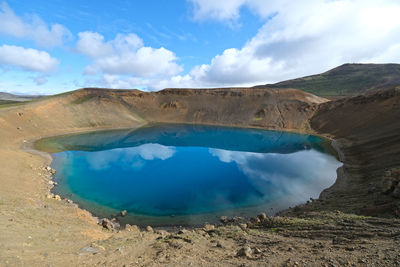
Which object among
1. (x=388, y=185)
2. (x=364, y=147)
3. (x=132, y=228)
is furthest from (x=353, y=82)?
(x=132, y=228)

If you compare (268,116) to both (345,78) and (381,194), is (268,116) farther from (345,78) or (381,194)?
(345,78)

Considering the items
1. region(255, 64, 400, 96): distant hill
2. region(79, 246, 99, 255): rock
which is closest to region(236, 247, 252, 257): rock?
region(79, 246, 99, 255): rock

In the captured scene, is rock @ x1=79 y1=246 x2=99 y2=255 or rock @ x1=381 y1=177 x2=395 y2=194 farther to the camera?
rock @ x1=381 y1=177 x2=395 y2=194

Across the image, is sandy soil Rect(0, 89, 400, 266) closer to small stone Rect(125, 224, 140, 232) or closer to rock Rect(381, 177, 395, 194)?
small stone Rect(125, 224, 140, 232)

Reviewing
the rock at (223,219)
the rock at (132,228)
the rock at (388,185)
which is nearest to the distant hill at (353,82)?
the rock at (388,185)

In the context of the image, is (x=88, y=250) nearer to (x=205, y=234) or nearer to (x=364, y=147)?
(x=205, y=234)

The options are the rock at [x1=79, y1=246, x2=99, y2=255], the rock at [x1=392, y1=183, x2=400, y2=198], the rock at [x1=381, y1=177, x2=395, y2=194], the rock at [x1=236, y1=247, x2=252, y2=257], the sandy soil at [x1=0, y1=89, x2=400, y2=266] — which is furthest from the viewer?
the rock at [x1=381, y1=177, x2=395, y2=194]

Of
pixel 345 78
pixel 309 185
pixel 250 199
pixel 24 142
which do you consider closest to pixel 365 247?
pixel 250 199

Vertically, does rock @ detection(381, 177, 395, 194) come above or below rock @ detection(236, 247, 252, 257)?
above
